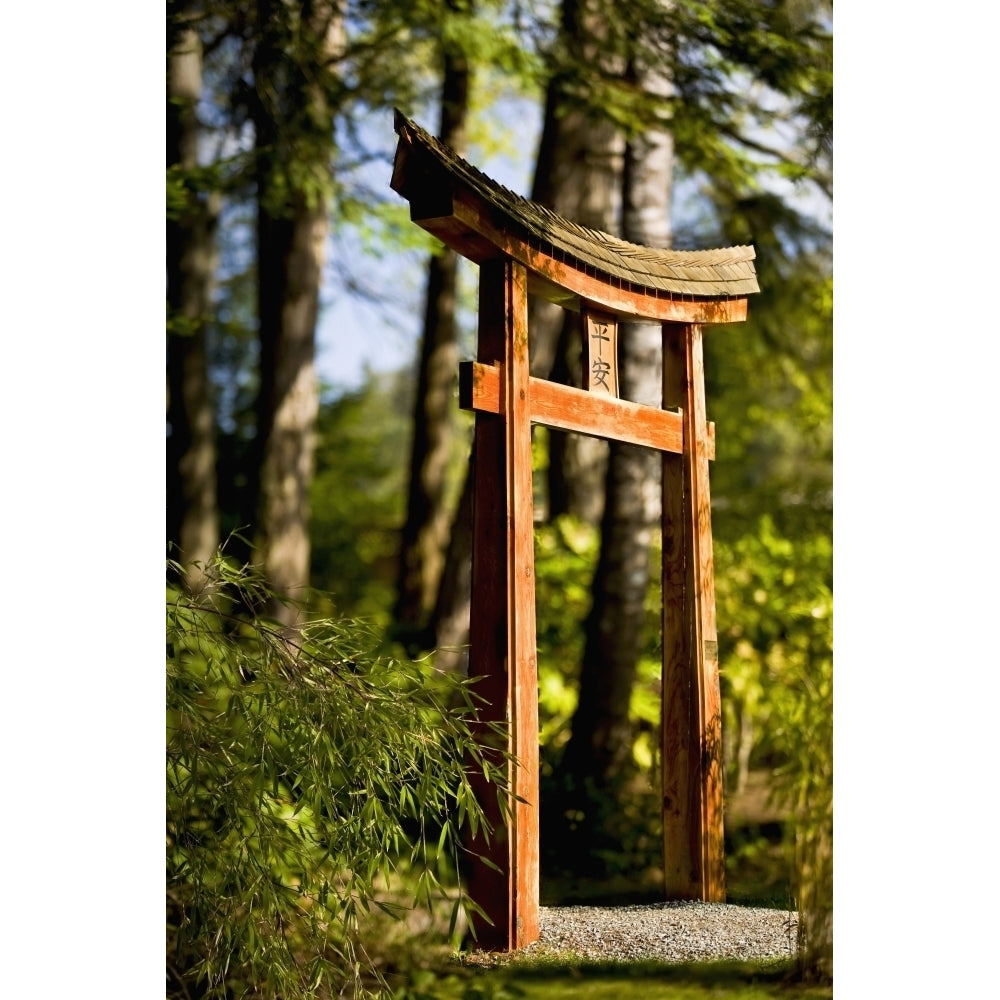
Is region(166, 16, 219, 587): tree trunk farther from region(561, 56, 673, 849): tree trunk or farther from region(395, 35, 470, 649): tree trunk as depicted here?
region(395, 35, 470, 649): tree trunk

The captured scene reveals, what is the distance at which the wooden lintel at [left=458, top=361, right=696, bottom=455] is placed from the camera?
163cm

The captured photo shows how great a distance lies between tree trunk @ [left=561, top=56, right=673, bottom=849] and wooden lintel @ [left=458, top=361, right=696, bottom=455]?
825 mm

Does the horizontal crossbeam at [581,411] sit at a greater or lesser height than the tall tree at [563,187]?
lesser

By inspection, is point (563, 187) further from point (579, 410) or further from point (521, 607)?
point (521, 607)

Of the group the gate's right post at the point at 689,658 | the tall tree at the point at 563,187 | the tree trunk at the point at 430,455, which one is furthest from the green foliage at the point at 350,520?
the gate's right post at the point at 689,658

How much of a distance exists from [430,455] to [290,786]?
327 centimetres

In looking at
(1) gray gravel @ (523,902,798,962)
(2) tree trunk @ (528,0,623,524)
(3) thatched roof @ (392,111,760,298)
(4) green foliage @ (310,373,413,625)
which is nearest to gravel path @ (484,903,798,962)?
(1) gray gravel @ (523,902,798,962)

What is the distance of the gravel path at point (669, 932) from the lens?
68.8 inches

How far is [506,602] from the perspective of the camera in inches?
65.7

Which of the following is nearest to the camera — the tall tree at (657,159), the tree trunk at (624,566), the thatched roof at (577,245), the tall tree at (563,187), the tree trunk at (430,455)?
the thatched roof at (577,245)

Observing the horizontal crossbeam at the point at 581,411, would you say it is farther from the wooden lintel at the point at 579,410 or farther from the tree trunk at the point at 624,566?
the tree trunk at the point at 624,566
